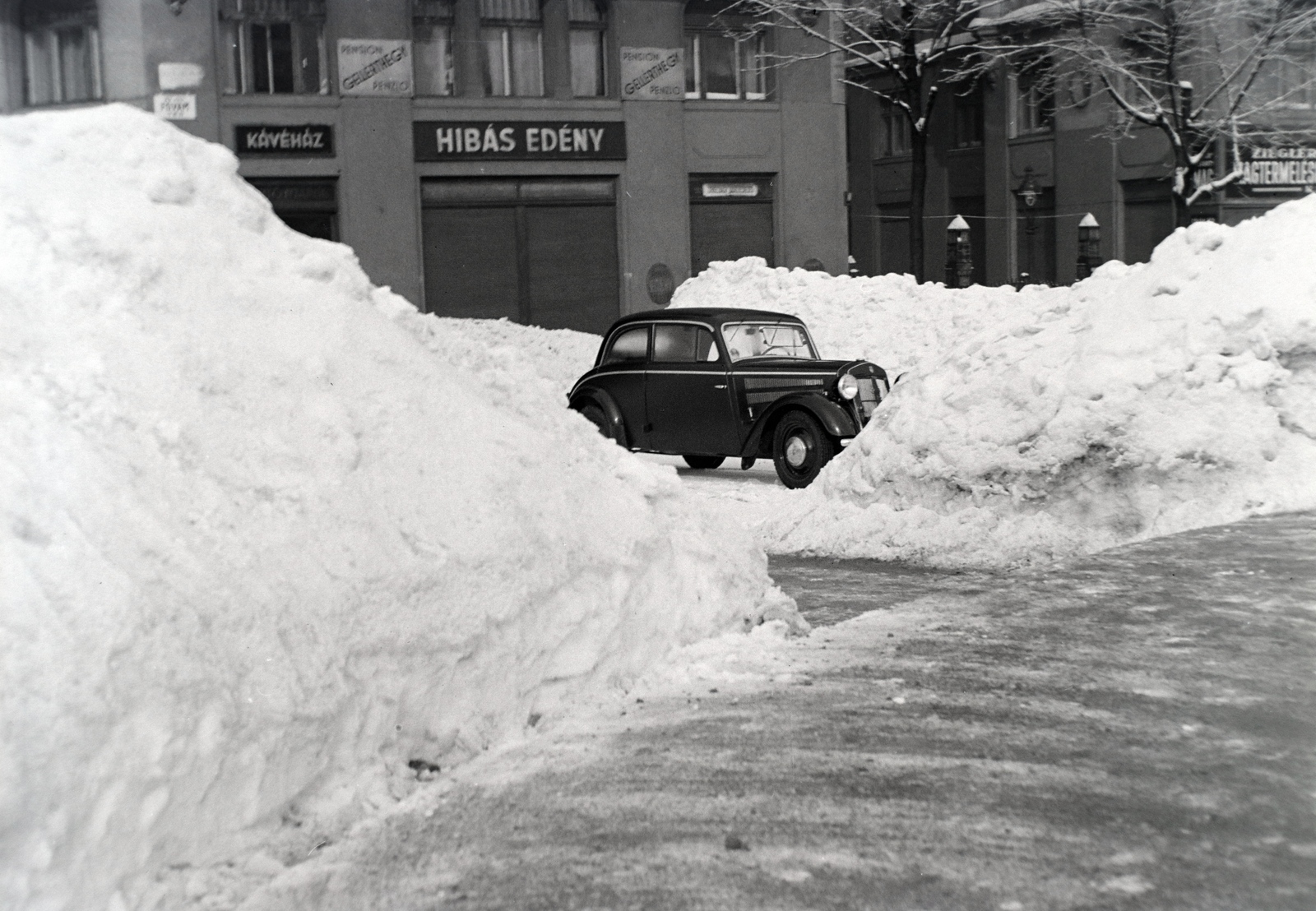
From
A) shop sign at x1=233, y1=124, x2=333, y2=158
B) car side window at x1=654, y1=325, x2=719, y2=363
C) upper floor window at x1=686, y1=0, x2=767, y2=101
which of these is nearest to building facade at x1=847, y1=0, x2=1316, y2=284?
upper floor window at x1=686, y1=0, x2=767, y2=101

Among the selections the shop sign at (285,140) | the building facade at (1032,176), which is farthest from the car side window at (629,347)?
the building facade at (1032,176)

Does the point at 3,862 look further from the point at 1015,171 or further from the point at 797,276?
the point at 1015,171

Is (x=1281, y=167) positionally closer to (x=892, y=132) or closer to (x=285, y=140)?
(x=892, y=132)

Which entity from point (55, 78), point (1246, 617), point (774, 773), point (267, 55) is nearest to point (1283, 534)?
point (1246, 617)

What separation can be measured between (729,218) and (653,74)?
3.28 metres

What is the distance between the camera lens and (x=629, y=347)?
641 inches

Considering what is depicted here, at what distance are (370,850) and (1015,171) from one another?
135ft

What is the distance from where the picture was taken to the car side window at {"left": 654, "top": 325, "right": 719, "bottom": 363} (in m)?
15.5

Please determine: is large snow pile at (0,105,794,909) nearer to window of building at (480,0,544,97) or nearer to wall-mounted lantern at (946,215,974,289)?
window of building at (480,0,544,97)

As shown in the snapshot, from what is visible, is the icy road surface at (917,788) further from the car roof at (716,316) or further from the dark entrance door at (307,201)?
the dark entrance door at (307,201)

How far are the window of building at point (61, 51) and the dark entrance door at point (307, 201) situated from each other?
11.3 feet

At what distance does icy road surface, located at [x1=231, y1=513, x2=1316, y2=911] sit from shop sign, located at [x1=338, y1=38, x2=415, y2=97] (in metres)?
23.0

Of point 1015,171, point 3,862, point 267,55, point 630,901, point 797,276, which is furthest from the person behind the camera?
point 1015,171

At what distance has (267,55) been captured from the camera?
27484 mm
